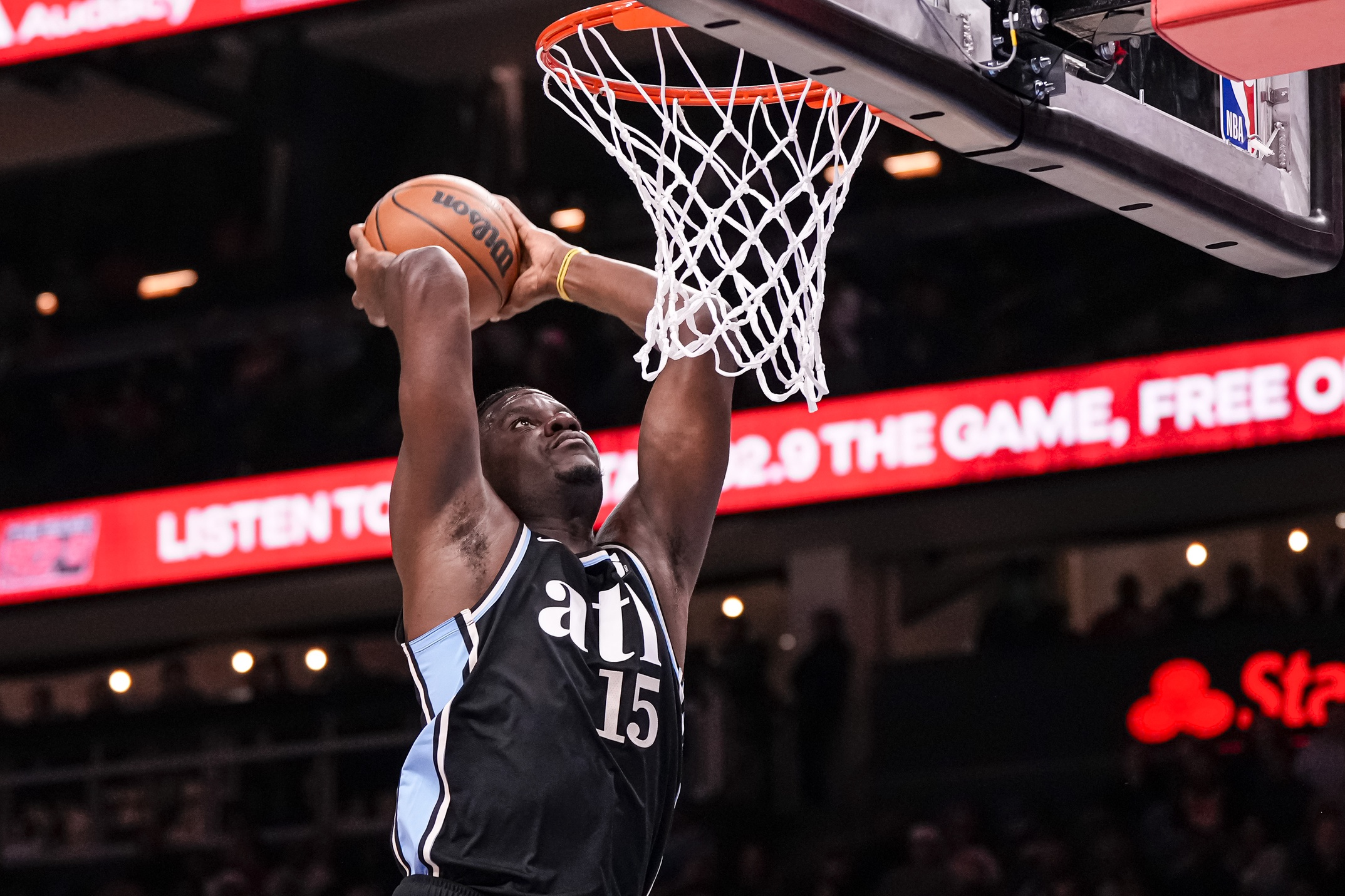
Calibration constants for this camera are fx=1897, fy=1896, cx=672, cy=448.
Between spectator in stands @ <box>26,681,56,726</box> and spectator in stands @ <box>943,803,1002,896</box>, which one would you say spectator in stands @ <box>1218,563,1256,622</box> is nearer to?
spectator in stands @ <box>943,803,1002,896</box>

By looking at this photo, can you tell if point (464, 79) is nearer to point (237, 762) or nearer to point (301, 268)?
point (301, 268)

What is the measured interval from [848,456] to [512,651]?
6.90m

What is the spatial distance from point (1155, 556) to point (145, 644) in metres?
7.12

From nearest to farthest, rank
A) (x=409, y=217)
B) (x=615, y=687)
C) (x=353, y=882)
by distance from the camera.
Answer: (x=615, y=687), (x=409, y=217), (x=353, y=882)

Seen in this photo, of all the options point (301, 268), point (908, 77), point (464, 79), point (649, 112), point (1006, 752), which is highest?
point (464, 79)

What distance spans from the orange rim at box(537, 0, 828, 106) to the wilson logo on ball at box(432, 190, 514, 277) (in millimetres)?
326

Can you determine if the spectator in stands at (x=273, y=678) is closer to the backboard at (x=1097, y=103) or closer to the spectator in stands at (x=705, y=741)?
the spectator in stands at (x=705, y=741)

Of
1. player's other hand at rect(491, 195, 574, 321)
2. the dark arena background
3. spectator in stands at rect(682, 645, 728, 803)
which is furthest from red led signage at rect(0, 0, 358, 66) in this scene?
player's other hand at rect(491, 195, 574, 321)

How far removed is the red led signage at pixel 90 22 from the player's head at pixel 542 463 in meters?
6.92

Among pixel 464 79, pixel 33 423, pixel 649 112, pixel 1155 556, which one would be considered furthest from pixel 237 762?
pixel 649 112

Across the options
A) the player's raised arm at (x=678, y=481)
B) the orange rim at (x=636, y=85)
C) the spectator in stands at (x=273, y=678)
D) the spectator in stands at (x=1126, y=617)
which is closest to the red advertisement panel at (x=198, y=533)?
the spectator in stands at (x=273, y=678)

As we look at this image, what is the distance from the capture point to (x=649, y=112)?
4.46m

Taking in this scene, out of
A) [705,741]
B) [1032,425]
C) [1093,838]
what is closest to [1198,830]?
[1093,838]

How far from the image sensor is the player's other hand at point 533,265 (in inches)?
148
